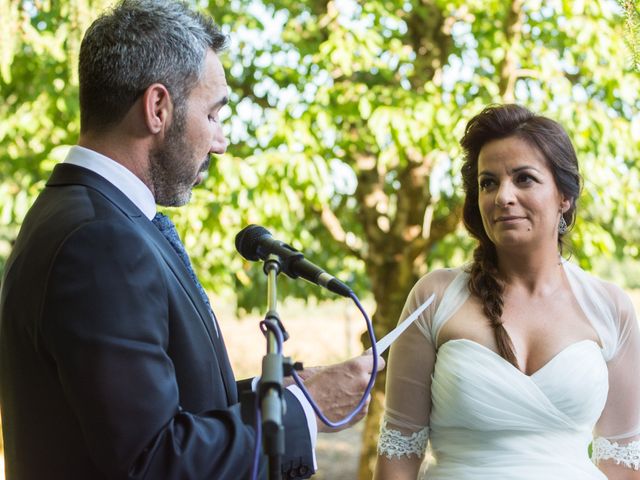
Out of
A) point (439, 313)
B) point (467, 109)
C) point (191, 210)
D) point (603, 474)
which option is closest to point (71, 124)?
point (191, 210)

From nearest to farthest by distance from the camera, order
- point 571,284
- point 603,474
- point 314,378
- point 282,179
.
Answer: point 314,378
point 603,474
point 571,284
point 282,179

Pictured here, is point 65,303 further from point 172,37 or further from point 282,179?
point 282,179

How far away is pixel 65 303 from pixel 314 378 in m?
0.54

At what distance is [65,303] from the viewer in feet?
5.02

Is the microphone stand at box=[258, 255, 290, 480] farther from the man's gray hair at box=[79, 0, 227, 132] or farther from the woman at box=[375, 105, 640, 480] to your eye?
the woman at box=[375, 105, 640, 480]

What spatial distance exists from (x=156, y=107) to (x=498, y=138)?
1315mm

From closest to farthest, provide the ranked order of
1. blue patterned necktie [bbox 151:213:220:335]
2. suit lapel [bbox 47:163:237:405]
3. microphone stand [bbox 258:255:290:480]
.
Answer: microphone stand [bbox 258:255:290:480] → suit lapel [bbox 47:163:237:405] → blue patterned necktie [bbox 151:213:220:335]

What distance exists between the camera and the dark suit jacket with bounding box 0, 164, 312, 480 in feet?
4.98

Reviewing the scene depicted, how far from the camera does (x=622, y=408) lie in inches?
106

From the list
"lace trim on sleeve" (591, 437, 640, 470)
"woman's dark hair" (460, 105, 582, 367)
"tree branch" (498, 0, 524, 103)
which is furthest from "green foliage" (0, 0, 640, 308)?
"lace trim on sleeve" (591, 437, 640, 470)

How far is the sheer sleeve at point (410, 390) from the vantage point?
2660mm

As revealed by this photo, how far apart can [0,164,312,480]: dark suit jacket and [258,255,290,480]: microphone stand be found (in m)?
0.18

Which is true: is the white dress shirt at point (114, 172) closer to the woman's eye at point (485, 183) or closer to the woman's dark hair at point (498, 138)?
the woman's dark hair at point (498, 138)

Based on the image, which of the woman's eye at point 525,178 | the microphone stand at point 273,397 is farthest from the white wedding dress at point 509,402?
the microphone stand at point 273,397
